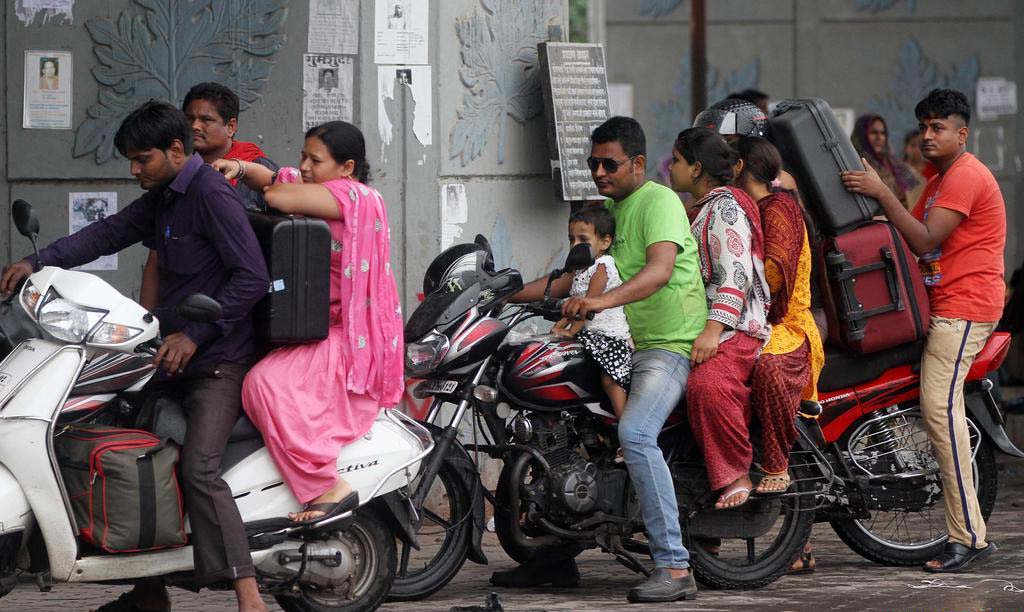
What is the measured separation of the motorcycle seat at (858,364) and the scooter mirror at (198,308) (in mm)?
2674

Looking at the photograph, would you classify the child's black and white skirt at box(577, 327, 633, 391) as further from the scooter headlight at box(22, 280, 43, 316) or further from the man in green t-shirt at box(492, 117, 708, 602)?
the scooter headlight at box(22, 280, 43, 316)

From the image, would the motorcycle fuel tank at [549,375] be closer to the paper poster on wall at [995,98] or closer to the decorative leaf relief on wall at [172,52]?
the decorative leaf relief on wall at [172,52]

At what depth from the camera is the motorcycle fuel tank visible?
19.4 ft

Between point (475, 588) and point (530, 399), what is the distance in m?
0.89

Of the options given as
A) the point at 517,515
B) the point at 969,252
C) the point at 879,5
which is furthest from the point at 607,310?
the point at 879,5

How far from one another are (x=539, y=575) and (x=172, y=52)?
3.03 meters

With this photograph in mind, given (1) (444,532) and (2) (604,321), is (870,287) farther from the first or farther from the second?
(1) (444,532)

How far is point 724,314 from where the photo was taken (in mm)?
6016

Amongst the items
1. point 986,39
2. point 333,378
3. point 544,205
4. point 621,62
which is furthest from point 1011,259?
point 333,378

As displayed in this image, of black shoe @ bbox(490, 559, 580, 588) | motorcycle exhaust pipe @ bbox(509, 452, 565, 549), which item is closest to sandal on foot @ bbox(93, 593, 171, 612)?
motorcycle exhaust pipe @ bbox(509, 452, 565, 549)

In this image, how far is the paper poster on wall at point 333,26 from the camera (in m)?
7.58

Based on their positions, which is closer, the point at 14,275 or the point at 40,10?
the point at 14,275

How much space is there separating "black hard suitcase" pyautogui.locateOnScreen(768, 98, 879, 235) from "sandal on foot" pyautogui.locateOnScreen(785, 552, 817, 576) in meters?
1.34

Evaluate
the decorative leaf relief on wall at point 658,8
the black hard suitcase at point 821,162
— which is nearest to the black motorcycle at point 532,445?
the black hard suitcase at point 821,162
